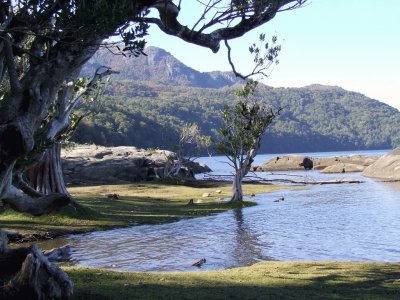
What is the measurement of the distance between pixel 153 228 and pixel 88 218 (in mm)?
3717

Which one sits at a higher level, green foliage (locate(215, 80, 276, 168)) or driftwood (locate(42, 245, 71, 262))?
green foliage (locate(215, 80, 276, 168))

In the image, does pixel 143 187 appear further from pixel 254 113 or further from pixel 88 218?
pixel 88 218

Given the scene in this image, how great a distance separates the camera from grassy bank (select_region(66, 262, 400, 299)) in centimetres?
1134

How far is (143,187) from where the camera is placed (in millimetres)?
58031

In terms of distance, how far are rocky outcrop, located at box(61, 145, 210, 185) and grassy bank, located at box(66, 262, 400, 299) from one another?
4670 cm

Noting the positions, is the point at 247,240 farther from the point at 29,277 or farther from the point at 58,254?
the point at 29,277

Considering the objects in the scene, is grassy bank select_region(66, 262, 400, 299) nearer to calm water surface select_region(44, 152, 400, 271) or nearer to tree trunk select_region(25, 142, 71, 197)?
calm water surface select_region(44, 152, 400, 271)

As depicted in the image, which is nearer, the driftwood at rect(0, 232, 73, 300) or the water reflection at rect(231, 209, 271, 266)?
the driftwood at rect(0, 232, 73, 300)

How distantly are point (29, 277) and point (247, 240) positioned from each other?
675 inches

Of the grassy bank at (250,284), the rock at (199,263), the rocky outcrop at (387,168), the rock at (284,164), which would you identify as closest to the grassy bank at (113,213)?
the rock at (199,263)

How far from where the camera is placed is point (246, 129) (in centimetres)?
4591

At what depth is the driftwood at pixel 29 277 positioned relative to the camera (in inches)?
371

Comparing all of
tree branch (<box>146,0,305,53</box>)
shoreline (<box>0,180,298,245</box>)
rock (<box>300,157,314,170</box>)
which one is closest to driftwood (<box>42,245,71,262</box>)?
shoreline (<box>0,180,298,245</box>)

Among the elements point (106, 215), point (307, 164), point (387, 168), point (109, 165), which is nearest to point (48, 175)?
point (106, 215)
